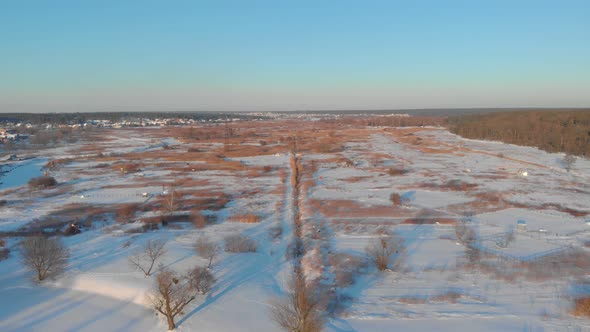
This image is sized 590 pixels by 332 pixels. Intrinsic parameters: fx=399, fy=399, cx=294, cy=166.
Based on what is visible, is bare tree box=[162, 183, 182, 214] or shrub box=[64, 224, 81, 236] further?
bare tree box=[162, 183, 182, 214]

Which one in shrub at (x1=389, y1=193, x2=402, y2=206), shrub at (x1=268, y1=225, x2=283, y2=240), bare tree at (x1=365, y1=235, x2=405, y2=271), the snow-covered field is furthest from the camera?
shrub at (x1=389, y1=193, x2=402, y2=206)

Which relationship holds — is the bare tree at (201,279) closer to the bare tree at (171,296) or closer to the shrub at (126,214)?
the bare tree at (171,296)

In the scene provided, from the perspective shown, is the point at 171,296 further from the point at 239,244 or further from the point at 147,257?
the point at 239,244

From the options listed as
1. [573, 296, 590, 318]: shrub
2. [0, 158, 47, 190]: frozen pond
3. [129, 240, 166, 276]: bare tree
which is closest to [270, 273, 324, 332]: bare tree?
[129, 240, 166, 276]: bare tree

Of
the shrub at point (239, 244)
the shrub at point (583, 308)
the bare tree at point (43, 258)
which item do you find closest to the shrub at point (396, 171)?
the shrub at point (239, 244)

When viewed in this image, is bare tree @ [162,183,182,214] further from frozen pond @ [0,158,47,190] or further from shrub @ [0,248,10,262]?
frozen pond @ [0,158,47,190]

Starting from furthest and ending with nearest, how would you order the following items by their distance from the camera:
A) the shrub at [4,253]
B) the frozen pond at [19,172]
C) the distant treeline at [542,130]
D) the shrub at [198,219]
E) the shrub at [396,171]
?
the distant treeline at [542,130] → the shrub at [396,171] → the frozen pond at [19,172] → the shrub at [198,219] → the shrub at [4,253]
